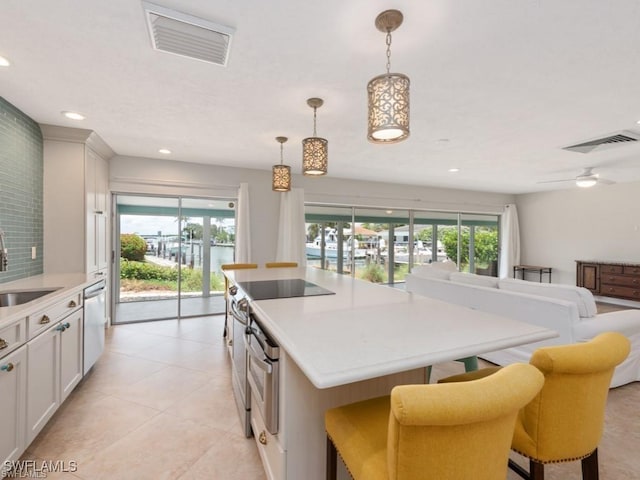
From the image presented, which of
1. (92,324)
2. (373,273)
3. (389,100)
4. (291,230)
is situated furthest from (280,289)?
(373,273)

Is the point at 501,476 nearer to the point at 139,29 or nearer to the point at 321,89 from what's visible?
the point at 321,89

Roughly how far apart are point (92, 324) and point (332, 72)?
293 cm

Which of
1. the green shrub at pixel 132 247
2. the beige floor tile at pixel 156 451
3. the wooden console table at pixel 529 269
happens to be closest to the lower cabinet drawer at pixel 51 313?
the beige floor tile at pixel 156 451

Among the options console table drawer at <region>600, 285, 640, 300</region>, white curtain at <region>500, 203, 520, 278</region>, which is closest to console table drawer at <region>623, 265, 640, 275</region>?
console table drawer at <region>600, 285, 640, 300</region>

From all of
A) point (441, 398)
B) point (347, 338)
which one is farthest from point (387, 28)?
point (441, 398)

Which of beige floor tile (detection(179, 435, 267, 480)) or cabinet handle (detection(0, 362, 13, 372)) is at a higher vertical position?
cabinet handle (detection(0, 362, 13, 372))

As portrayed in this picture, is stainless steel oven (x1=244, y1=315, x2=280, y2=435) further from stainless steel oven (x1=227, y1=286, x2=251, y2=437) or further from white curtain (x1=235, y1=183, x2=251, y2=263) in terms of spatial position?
white curtain (x1=235, y1=183, x2=251, y2=263)

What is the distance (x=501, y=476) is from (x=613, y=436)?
189 cm

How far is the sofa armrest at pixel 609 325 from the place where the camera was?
2.59 m

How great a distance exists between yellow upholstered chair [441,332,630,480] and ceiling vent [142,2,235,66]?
7.23ft

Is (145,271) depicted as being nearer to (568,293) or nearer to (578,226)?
(568,293)

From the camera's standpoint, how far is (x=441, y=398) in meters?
0.78

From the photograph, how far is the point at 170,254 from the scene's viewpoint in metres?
4.94

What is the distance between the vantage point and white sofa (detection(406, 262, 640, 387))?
2.64 meters
